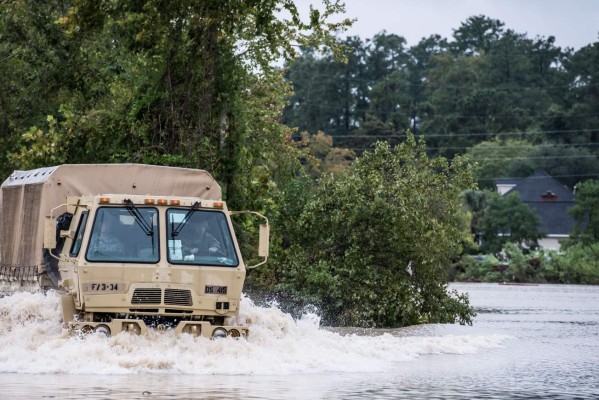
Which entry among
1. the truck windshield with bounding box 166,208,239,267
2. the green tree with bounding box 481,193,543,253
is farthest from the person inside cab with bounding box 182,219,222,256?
the green tree with bounding box 481,193,543,253

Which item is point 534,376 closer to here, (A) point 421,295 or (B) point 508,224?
(A) point 421,295

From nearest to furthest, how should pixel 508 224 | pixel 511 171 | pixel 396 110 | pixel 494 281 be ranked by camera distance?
pixel 494 281, pixel 508 224, pixel 511 171, pixel 396 110

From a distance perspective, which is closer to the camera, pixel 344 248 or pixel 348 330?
pixel 348 330

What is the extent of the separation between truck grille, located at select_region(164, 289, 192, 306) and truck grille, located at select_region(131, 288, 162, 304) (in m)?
0.10

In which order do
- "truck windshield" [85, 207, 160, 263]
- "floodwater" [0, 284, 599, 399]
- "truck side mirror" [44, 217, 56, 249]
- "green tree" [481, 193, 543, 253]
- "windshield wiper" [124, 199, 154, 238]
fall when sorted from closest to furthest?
"floodwater" [0, 284, 599, 399] → "truck windshield" [85, 207, 160, 263] → "truck side mirror" [44, 217, 56, 249] → "windshield wiper" [124, 199, 154, 238] → "green tree" [481, 193, 543, 253]

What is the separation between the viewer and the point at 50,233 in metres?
19.0

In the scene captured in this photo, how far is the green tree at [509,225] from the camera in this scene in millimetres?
102125

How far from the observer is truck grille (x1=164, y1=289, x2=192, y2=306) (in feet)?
60.7

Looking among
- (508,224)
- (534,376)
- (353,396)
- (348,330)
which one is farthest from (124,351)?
(508,224)

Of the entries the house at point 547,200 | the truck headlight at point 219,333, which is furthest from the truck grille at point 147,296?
the house at point 547,200

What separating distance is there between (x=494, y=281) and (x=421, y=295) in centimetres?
5435

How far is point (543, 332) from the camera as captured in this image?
104 ft

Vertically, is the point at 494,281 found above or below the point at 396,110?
below

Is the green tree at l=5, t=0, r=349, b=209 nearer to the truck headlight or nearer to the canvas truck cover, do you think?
the canvas truck cover
